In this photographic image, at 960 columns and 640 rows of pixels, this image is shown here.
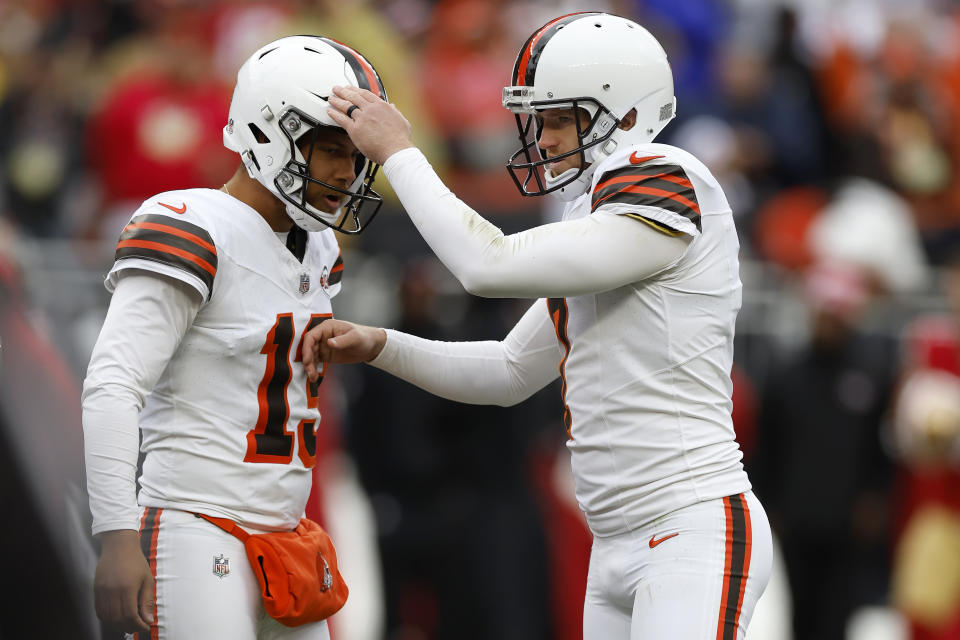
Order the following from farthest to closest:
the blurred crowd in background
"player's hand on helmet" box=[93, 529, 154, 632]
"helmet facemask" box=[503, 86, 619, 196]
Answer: the blurred crowd in background < "helmet facemask" box=[503, 86, 619, 196] < "player's hand on helmet" box=[93, 529, 154, 632]

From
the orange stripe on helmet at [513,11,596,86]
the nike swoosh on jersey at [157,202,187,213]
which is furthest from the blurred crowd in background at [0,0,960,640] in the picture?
the orange stripe on helmet at [513,11,596,86]

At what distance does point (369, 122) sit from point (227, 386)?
69 cm

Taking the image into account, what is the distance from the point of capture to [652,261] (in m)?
3.61

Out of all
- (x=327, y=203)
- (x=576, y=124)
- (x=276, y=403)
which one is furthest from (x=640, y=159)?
(x=276, y=403)

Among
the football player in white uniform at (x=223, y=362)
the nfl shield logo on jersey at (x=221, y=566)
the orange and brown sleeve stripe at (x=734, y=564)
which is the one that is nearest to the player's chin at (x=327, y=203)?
the football player in white uniform at (x=223, y=362)

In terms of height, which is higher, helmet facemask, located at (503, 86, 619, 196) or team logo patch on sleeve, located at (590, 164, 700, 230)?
helmet facemask, located at (503, 86, 619, 196)

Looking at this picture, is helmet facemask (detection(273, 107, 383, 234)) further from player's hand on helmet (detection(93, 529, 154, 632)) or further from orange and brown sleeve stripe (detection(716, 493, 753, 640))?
orange and brown sleeve stripe (detection(716, 493, 753, 640))

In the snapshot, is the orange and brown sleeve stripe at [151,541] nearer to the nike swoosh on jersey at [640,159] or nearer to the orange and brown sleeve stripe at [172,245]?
the orange and brown sleeve stripe at [172,245]

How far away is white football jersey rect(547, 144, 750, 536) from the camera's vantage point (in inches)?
144

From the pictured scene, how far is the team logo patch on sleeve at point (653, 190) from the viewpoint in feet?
11.8

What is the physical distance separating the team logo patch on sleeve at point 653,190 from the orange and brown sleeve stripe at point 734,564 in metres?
0.67

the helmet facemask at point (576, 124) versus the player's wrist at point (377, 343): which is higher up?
the helmet facemask at point (576, 124)

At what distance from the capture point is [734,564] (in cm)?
362

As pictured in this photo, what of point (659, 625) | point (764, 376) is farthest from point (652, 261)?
point (764, 376)
